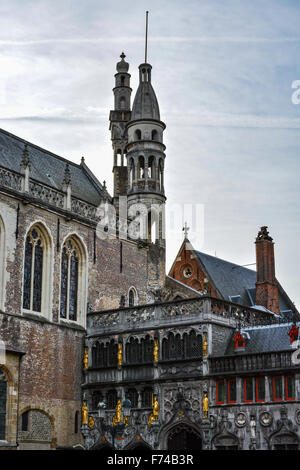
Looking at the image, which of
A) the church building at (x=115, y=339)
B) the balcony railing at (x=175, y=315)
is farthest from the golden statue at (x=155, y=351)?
the balcony railing at (x=175, y=315)

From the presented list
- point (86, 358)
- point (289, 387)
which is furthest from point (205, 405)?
point (86, 358)

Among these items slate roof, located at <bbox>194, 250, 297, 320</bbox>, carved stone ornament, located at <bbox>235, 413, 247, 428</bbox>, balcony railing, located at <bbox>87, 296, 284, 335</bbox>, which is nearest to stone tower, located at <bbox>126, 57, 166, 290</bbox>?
balcony railing, located at <bbox>87, 296, 284, 335</bbox>

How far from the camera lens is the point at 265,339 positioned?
35281 millimetres

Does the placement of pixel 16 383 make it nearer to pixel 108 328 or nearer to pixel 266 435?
pixel 108 328

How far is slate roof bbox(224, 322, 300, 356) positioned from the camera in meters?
34.6

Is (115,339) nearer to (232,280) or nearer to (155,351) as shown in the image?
(155,351)

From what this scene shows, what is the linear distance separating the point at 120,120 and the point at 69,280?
49.9 feet

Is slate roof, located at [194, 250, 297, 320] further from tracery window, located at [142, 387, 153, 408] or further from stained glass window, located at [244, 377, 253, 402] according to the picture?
stained glass window, located at [244, 377, 253, 402]

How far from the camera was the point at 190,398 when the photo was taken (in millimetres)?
34531

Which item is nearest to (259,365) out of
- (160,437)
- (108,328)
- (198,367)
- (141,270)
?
(198,367)

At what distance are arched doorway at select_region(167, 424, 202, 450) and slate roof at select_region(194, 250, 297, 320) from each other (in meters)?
21.6

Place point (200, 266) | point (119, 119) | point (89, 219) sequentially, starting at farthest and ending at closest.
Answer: point (200, 266), point (119, 119), point (89, 219)

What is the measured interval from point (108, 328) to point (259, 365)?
903 cm

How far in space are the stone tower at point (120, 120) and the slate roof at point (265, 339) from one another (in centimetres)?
1628
